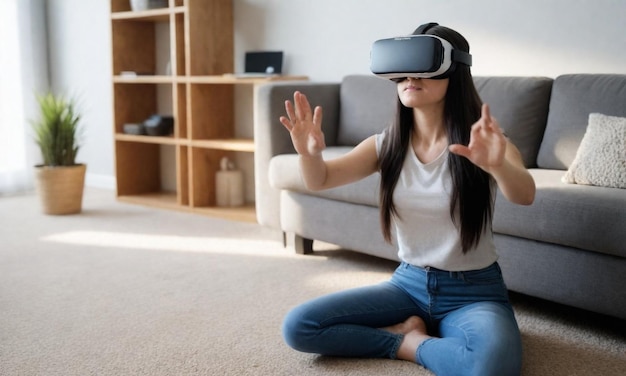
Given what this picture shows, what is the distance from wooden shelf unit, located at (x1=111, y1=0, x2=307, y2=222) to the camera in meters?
3.66

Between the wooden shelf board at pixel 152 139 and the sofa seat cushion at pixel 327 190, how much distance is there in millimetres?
1051

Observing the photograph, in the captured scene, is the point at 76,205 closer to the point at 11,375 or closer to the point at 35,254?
the point at 35,254

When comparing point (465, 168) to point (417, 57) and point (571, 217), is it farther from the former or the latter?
point (571, 217)

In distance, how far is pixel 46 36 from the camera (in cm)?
477

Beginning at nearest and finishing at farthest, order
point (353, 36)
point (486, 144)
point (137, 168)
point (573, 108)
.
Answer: point (486, 144), point (573, 108), point (353, 36), point (137, 168)

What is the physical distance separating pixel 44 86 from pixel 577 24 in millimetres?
3529

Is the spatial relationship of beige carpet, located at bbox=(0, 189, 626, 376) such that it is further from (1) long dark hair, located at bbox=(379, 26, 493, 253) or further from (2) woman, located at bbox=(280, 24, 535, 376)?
(1) long dark hair, located at bbox=(379, 26, 493, 253)

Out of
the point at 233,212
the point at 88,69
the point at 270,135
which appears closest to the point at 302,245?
the point at 270,135

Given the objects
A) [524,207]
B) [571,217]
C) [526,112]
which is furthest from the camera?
[526,112]

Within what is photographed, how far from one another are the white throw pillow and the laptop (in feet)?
5.95

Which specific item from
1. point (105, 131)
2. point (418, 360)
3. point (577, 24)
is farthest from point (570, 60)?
point (105, 131)

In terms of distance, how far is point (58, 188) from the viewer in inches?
145

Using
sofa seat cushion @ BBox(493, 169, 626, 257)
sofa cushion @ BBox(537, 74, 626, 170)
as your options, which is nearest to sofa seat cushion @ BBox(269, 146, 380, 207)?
sofa seat cushion @ BBox(493, 169, 626, 257)

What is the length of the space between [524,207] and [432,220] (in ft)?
1.56
